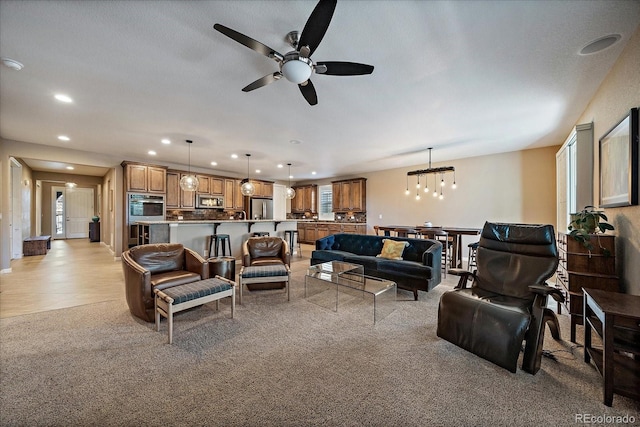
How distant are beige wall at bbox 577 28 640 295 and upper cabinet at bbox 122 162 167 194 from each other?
8.47 meters

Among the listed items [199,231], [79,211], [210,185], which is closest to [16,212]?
[210,185]

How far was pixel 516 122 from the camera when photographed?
3.99 meters

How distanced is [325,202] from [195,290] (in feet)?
25.2

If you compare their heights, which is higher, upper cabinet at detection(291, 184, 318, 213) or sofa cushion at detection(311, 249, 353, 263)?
upper cabinet at detection(291, 184, 318, 213)

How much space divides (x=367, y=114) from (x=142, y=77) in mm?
2802

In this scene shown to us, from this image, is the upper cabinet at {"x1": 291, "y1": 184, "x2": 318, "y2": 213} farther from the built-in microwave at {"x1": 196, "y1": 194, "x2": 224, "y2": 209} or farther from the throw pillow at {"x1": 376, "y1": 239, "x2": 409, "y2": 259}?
the throw pillow at {"x1": 376, "y1": 239, "x2": 409, "y2": 259}

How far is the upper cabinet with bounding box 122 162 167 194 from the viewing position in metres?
6.31

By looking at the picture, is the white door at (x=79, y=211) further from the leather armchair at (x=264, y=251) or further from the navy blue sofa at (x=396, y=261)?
the navy blue sofa at (x=396, y=261)

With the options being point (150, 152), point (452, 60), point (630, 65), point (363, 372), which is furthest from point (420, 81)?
point (150, 152)

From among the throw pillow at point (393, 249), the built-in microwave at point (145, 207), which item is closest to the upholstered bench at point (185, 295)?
the throw pillow at point (393, 249)

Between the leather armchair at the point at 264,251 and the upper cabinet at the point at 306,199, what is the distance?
18.7ft

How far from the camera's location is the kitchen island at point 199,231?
200 inches

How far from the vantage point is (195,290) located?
2648 millimetres

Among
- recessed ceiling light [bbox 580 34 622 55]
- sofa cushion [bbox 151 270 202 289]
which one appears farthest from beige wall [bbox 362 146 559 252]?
sofa cushion [bbox 151 270 202 289]
